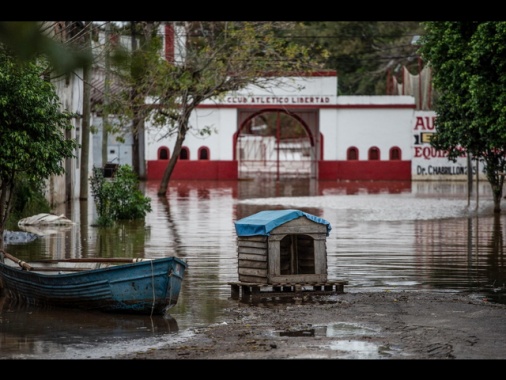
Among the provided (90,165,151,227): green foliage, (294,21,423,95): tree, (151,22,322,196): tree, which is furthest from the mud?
(294,21,423,95): tree

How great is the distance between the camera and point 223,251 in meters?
20.6

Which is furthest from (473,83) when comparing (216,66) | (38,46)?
(38,46)

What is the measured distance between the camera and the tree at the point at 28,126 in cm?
1560

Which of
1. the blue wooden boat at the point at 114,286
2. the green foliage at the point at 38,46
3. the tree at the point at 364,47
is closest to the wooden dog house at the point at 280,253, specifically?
the blue wooden boat at the point at 114,286

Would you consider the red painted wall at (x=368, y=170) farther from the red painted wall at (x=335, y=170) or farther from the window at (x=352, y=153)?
the window at (x=352, y=153)

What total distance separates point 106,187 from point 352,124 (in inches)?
1349

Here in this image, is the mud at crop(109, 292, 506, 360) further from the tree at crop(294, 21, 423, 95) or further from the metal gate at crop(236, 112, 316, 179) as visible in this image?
the tree at crop(294, 21, 423, 95)

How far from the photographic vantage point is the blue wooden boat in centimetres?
1286

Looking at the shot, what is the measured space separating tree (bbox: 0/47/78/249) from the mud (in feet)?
13.8

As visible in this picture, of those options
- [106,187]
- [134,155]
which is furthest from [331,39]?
[106,187]

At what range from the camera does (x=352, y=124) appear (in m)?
59.3
